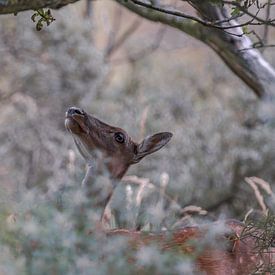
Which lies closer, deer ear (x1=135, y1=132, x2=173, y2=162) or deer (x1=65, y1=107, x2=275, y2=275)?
deer (x1=65, y1=107, x2=275, y2=275)

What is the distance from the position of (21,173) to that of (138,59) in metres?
3.29

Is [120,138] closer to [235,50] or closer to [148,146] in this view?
[148,146]

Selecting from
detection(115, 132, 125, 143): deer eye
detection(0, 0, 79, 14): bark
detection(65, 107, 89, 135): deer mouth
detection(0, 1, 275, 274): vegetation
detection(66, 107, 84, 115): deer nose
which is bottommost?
detection(0, 1, 275, 274): vegetation

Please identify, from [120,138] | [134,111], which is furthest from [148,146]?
[134,111]

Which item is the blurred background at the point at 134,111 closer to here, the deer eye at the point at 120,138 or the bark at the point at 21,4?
the deer eye at the point at 120,138

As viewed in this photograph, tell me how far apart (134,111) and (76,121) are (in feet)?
13.4

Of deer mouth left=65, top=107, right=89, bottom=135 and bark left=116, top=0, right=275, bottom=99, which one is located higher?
bark left=116, top=0, right=275, bottom=99

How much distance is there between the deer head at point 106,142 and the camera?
5355 mm

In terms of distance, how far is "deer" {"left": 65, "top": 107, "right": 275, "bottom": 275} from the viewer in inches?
173

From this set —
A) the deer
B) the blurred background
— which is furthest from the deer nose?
the blurred background

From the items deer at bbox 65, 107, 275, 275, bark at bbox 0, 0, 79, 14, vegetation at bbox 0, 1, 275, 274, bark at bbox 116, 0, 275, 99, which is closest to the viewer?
bark at bbox 0, 0, 79, 14

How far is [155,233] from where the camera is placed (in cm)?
427

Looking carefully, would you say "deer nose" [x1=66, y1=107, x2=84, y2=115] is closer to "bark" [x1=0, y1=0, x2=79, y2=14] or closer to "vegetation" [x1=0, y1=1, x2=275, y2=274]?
"vegetation" [x1=0, y1=1, x2=275, y2=274]

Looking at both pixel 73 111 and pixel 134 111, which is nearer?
pixel 73 111
